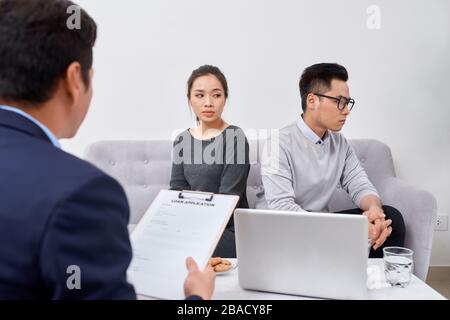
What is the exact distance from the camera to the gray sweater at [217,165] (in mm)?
2039

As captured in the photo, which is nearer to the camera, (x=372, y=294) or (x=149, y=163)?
(x=372, y=294)

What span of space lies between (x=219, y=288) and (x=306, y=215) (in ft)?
0.97

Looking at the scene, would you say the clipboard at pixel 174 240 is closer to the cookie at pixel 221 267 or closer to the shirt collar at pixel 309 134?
the cookie at pixel 221 267

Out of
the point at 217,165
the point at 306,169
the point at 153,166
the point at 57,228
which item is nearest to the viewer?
the point at 57,228

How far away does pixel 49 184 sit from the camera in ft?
1.90

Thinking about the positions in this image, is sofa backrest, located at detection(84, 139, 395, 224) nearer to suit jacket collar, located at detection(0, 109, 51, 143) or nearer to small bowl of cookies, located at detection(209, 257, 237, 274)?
small bowl of cookies, located at detection(209, 257, 237, 274)

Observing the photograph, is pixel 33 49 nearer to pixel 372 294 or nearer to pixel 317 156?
pixel 372 294

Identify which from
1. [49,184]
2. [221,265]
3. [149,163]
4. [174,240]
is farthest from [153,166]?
[49,184]

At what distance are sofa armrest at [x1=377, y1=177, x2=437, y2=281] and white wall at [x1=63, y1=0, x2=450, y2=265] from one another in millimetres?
640

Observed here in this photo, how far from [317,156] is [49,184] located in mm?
1513

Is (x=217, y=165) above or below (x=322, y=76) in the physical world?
below

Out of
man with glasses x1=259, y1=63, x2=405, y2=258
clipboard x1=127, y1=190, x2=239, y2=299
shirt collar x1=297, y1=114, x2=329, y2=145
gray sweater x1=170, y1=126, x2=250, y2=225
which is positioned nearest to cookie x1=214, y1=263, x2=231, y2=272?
clipboard x1=127, y1=190, x2=239, y2=299
